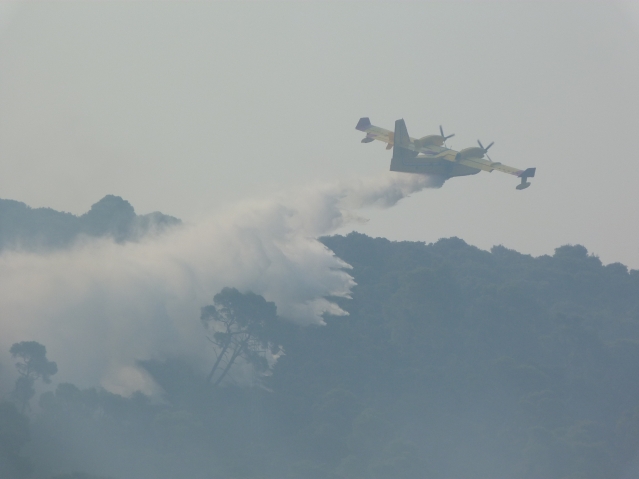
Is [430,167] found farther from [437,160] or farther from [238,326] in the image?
[238,326]

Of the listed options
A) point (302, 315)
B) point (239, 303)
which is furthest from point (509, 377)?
point (239, 303)

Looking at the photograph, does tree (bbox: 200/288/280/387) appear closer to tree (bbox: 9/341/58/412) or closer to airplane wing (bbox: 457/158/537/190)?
tree (bbox: 9/341/58/412)

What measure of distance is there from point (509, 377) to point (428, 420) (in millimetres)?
11708

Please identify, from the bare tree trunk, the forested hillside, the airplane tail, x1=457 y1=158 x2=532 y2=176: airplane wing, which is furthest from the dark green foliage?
x1=457 y1=158 x2=532 y2=176: airplane wing

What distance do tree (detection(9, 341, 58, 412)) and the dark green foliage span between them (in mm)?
17267

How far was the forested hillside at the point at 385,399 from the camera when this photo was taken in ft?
221

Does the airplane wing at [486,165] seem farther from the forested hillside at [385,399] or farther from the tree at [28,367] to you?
the tree at [28,367]

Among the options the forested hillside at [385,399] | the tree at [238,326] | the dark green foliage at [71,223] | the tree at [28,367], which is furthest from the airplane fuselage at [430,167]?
the tree at [28,367]

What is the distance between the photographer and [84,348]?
70.4 metres

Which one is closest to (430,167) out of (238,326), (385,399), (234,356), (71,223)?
(238,326)

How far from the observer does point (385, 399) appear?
90.9 m

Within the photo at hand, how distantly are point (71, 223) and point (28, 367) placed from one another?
145ft

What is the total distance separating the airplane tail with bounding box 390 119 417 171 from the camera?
63.8m

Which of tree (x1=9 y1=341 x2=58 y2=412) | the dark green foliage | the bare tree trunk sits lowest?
tree (x1=9 y1=341 x2=58 y2=412)
